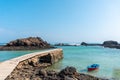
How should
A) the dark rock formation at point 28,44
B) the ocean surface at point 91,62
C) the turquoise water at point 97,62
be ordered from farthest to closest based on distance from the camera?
the dark rock formation at point 28,44 < the ocean surface at point 91,62 < the turquoise water at point 97,62

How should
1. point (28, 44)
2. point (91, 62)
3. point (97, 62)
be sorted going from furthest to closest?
point (28, 44), point (97, 62), point (91, 62)

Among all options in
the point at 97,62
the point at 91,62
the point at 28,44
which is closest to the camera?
the point at 91,62

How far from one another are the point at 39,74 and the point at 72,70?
203 cm

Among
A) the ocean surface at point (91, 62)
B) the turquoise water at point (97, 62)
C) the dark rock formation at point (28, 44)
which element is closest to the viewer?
the turquoise water at point (97, 62)

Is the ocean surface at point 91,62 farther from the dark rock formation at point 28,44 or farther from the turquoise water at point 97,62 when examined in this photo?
the dark rock formation at point 28,44

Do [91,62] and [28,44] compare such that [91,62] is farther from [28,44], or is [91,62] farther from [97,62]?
[28,44]

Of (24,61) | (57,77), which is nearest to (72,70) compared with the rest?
(57,77)


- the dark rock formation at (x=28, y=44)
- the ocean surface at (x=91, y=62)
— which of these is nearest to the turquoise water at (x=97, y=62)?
the ocean surface at (x=91, y=62)

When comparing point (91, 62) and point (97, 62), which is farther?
point (97, 62)

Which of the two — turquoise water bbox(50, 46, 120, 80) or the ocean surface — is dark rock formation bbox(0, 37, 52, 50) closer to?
the ocean surface

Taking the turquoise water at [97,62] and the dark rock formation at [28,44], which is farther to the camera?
the dark rock formation at [28,44]

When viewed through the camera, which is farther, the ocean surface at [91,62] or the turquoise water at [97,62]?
the ocean surface at [91,62]

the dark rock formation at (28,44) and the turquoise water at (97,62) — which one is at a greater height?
the dark rock formation at (28,44)

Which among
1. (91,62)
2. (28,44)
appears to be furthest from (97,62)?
(28,44)
